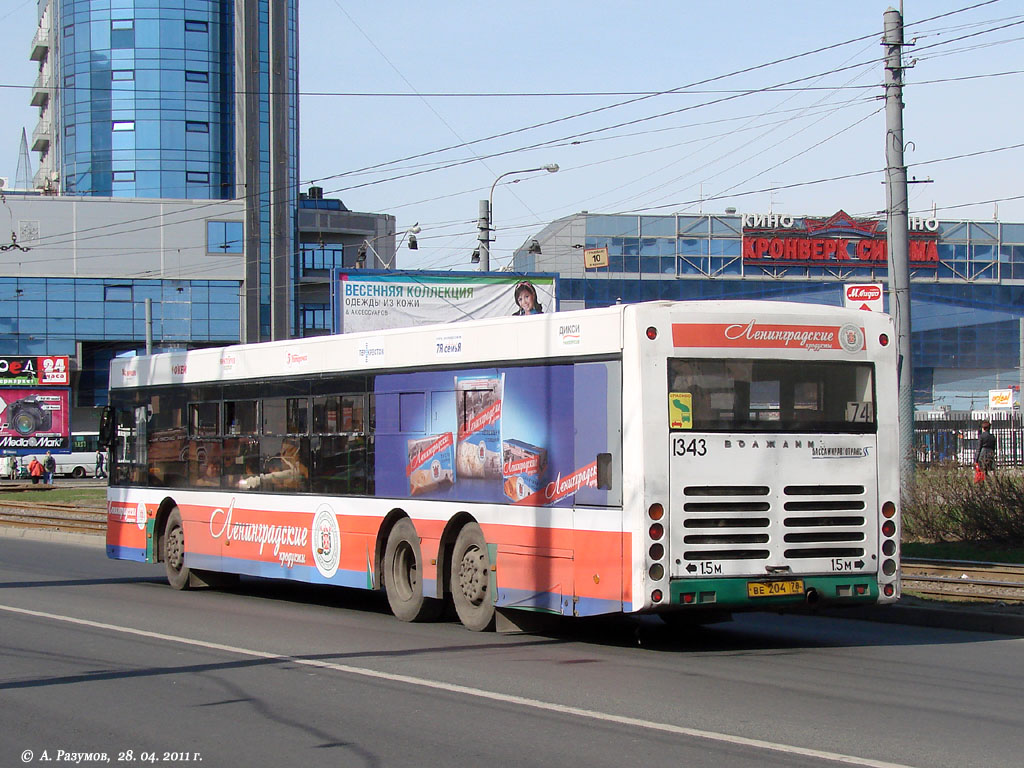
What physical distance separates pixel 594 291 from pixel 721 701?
67981 mm

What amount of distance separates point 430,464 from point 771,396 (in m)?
3.76

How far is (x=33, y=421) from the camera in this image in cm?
6919

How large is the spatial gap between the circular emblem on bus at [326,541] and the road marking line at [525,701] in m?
2.41

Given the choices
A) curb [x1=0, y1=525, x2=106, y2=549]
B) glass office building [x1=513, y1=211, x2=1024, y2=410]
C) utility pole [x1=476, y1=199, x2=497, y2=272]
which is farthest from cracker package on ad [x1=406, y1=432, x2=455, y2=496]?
glass office building [x1=513, y1=211, x2=1024, y2=410]

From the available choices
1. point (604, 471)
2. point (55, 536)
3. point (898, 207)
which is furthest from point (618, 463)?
point (55, 536)

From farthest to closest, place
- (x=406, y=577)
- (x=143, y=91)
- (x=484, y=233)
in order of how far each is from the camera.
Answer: (x=143, y=91), (x=484, y=233), (x=406, y=577)

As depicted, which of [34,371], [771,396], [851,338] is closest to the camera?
[771,396]

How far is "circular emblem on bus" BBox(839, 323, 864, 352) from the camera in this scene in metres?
11.6

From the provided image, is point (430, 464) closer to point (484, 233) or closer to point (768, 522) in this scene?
point (768, 522)

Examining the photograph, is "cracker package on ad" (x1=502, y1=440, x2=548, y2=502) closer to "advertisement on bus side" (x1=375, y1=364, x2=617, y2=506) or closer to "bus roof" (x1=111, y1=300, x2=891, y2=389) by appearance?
"advertisement on bus side" (x1=375, y1=364, x2=617, y2=506)

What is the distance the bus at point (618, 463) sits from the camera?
10.8 m

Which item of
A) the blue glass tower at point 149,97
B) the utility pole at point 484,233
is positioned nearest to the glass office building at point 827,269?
the blue glass tower at point 149,97

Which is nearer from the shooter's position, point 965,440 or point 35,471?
point 965,440

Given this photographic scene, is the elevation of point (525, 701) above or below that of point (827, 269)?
below
